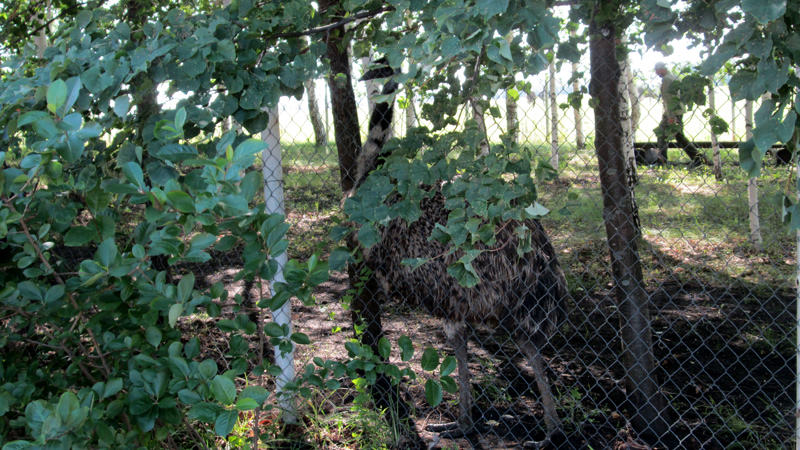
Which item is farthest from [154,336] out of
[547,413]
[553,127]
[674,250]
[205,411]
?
[674,250]

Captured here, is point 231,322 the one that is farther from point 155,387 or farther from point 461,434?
point 461,434

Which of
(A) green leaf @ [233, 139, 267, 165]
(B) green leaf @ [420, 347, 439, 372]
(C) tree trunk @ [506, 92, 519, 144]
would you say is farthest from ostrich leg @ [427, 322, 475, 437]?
(A) green leaf @ [233, 139, 267, 165]

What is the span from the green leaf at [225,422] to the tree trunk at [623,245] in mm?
2182

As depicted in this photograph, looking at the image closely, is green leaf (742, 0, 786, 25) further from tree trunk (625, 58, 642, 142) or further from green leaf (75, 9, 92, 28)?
green leaf (75, 9, 92, 28)

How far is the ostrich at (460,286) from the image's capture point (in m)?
3.02

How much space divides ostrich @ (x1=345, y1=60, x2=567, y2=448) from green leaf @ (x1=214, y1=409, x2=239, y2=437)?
5.53 ft

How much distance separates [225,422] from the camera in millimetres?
1339

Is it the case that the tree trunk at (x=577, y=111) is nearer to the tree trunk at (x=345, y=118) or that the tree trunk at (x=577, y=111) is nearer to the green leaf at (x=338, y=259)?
the green leaf at (x=338, y=259)

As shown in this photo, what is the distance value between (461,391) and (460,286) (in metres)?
0.70

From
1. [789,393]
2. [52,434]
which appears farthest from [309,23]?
[789,393]

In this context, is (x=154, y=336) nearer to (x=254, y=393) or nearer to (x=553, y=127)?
(x=254, y=393)

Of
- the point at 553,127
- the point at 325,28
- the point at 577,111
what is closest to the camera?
the point at 325,28

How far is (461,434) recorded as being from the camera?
3.15 m

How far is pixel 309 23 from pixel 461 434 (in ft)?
7.97
